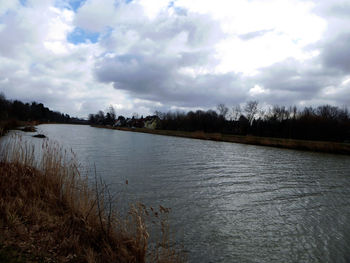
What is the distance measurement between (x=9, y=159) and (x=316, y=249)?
10.3 meters

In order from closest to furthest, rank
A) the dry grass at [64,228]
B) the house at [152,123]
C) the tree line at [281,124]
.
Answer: the dry grass at [64,228] → the tree line at [281,124] → the house at [152,123]

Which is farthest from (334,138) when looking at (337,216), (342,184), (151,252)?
(151,252)

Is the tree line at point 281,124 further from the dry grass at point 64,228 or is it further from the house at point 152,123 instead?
the dry grass at point 64,228

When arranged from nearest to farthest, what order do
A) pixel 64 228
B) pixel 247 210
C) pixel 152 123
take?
pixel 64 228
pixel 247 210
pixel 152 123

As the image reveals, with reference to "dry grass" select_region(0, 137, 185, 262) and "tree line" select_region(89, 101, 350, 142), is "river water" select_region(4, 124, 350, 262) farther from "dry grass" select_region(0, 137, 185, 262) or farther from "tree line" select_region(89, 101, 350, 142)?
"tree line" select_region(89, 101, 350, 142)

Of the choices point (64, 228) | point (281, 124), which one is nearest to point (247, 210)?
point (64, 228)

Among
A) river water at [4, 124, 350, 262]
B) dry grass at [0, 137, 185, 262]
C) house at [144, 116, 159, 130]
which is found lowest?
river water at [4, 124, 350, 262]

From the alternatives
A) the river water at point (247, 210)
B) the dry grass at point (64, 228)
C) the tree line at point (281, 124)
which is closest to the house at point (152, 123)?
the tree line at point (281, 124)

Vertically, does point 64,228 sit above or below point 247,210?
above

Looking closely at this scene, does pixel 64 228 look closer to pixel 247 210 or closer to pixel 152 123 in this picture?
pixel 247 210

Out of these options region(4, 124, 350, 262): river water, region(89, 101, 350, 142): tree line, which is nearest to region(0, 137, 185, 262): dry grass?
region(4, 124, 350, 262): river water

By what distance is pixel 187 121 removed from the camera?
271 ft

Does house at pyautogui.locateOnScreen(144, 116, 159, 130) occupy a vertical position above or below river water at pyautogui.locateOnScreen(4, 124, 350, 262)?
above

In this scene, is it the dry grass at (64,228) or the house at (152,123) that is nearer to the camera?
the dry grass at (64,228)
